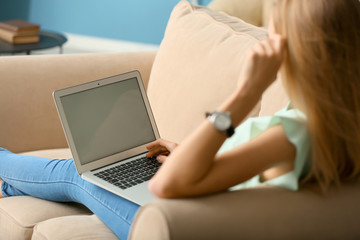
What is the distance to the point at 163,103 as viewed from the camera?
1.63 meters

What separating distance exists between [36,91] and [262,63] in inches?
40.0

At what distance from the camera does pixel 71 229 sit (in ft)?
4.14

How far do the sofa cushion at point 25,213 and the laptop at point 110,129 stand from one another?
133 millimetres

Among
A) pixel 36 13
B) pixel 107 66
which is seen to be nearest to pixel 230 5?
pixel 107 66

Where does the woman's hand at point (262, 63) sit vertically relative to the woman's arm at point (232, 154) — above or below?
above

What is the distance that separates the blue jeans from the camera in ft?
4.13

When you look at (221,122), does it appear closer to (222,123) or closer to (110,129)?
(222,123)

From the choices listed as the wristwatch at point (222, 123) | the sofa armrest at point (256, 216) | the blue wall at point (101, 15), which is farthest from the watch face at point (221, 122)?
the blue wall at point (101, 15)

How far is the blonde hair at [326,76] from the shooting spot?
92 cm

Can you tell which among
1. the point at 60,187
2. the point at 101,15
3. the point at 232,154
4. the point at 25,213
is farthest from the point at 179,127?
the point at 101,15

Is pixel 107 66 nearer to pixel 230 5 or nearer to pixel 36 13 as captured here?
pixel 230 5

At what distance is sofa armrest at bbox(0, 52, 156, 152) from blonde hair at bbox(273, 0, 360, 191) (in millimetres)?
994

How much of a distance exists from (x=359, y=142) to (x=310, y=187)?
0.36ft

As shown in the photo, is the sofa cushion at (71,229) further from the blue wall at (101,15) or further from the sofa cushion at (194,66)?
the blue wall at (101,15)
